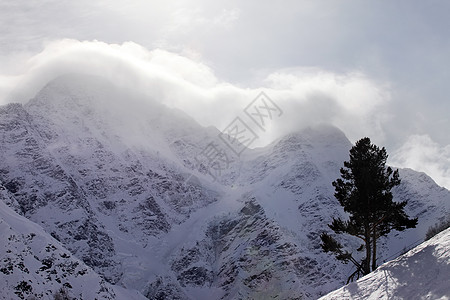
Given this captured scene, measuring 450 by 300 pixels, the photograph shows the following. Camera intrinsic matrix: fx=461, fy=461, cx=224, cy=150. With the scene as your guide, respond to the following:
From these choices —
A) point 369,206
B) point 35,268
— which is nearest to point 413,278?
point 369,206

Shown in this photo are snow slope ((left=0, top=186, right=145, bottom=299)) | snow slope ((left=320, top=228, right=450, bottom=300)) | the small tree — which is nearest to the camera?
snow slope ((left=320, top=228, right=450, bottom=300))

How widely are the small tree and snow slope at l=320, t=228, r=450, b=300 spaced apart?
6.20m

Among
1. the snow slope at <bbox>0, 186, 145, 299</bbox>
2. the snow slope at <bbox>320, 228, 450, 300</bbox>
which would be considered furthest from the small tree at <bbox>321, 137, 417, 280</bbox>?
the snow slope at <bbox>0, 186, 145, 299</bbox>

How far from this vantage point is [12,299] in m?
61.3

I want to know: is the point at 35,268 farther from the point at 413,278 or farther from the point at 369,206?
the point at 413,278

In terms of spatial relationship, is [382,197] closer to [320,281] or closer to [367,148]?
[367,148]

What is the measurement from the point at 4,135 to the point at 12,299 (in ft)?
490

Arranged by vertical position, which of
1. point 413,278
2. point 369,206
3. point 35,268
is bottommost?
point 35,268

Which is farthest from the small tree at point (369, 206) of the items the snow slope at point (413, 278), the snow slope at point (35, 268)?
the snow slope at point (35, 268)

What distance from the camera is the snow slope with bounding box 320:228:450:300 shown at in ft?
48.9

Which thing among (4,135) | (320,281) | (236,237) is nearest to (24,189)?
(4,135)

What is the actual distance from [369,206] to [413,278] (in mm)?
9452

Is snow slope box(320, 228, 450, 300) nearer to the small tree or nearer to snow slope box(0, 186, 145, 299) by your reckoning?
the small tree

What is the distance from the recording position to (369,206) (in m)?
25.4
